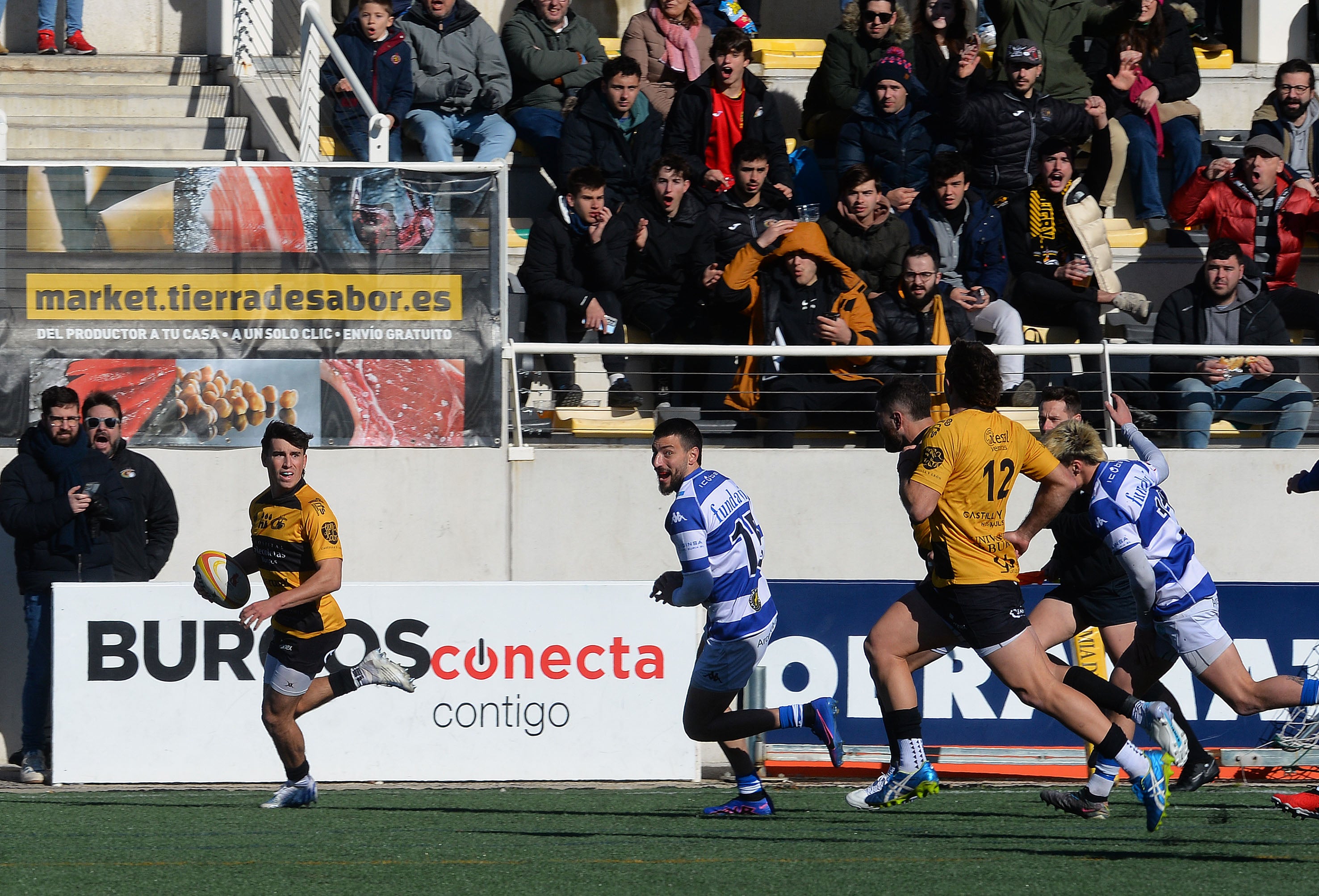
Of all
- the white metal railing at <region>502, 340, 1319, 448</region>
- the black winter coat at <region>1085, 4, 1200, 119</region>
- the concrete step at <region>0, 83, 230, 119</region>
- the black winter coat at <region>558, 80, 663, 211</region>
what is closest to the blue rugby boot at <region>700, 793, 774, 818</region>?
the white metal railing at <region>502, 340, 1319, 448</region>

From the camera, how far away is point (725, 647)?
7809 millimetres

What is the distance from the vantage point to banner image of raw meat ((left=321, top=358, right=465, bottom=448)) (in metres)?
10.9

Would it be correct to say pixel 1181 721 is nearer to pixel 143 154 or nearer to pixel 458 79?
pixel 458 79

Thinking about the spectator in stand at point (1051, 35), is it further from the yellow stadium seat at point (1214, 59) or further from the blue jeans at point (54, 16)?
the blue jeans at point (54, 16)

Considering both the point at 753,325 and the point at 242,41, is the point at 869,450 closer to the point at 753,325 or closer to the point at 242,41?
the point at 753,325

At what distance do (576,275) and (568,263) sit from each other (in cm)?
12

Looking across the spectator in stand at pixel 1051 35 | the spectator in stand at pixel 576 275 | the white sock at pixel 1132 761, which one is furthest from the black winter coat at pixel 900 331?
the white sock at pixel 1132 761

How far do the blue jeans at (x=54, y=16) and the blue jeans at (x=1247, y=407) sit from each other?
396 inches

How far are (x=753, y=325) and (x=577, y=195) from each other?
1566 millimetres

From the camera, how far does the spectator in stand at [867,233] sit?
38.3 feet

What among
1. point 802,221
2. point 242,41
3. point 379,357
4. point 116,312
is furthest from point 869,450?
point 242,41

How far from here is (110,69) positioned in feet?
46.7

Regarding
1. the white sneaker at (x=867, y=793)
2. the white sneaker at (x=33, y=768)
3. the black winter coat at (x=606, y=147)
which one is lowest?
the white sneaker at (x=33, y=768)

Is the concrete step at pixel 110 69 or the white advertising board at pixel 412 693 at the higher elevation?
the concrete step at pixel 110 69
